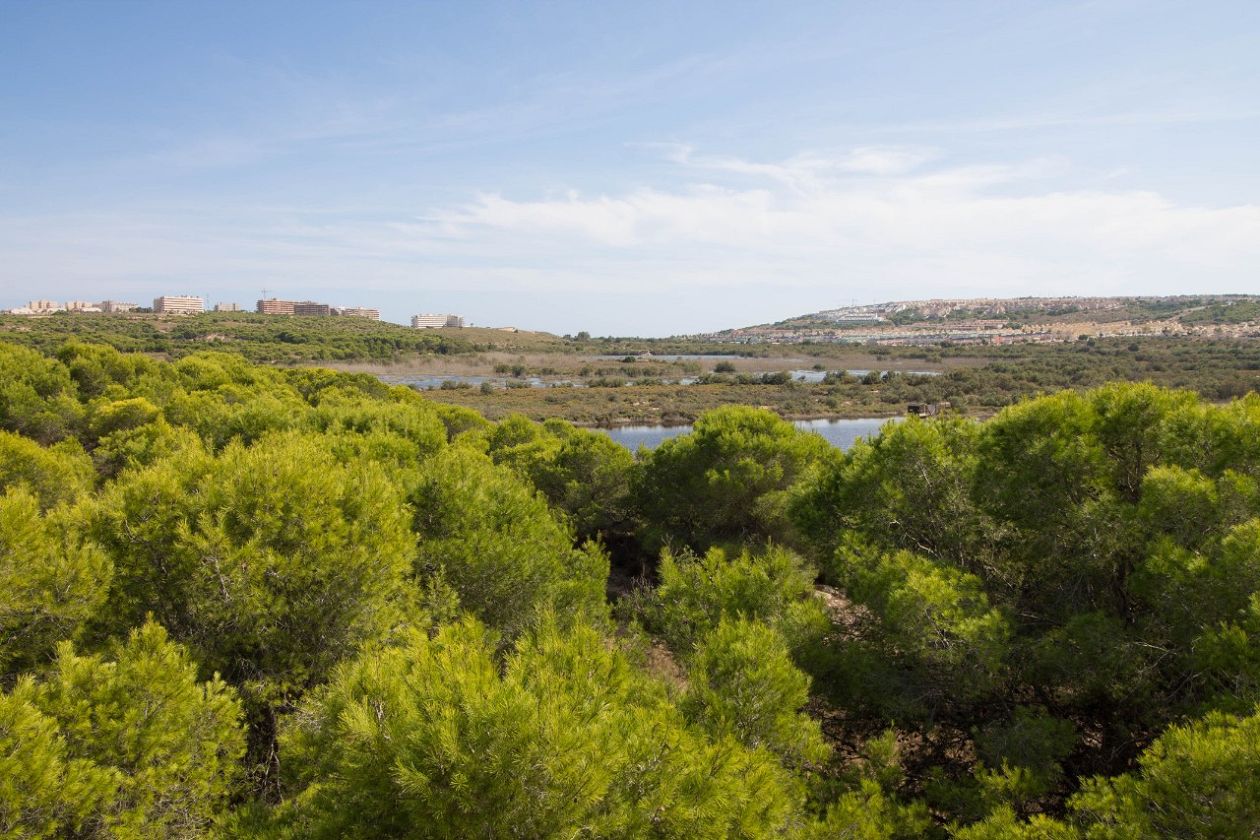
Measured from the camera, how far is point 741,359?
356 ft

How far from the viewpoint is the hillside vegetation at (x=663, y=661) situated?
4.61m

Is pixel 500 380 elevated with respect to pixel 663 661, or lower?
elevated

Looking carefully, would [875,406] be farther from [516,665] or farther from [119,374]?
[516,665]

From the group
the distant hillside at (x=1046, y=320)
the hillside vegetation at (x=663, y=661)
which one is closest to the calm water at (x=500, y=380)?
the distant hillside at (x=1046, y=320)

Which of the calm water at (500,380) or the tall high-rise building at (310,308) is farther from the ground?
the tall high-rise building at (310,308)

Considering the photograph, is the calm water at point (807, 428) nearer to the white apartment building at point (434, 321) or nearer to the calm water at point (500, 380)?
the calm water at point (500, 380)

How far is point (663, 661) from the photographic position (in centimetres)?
1231

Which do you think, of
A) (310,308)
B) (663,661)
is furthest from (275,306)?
(663,661)

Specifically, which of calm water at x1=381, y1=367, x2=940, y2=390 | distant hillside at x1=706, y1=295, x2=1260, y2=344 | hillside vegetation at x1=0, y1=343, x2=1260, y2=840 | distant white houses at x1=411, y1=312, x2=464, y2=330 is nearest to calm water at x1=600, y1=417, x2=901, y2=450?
calm water at x1=381, y1=367, x2=940, y2=390

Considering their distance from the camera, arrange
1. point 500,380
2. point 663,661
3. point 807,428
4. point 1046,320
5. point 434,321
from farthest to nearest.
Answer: point 434,321 → point 1046,320 → point 500,380 → point 807,428 → point 663,661

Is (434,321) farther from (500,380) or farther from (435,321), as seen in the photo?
(500,380)

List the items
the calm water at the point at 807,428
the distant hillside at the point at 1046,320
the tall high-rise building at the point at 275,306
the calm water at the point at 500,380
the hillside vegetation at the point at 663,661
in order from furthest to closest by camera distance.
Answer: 1. the tall high-rise building at the point at 275,306
2. the distant hillside at the point at 1046,320
3. the calm water at the point at 500,380
4. the calm water at the point at 807,428
5. the hillside vegetation at the point at 663,661

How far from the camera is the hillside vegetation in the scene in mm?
4605

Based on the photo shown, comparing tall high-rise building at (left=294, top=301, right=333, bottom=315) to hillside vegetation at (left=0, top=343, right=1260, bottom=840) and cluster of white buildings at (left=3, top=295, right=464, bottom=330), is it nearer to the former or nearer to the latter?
cluster of white buildings at (left=3, top=295, right=464, bottom=330)
